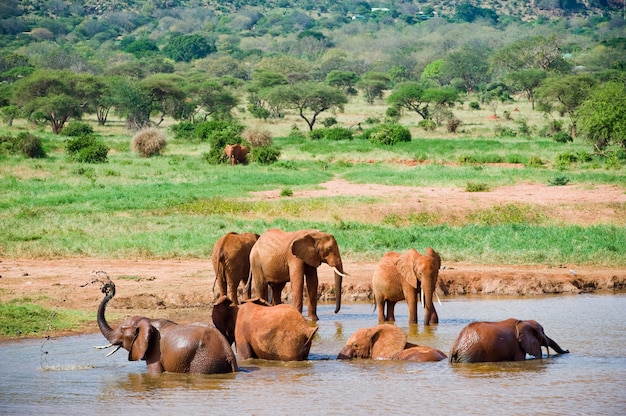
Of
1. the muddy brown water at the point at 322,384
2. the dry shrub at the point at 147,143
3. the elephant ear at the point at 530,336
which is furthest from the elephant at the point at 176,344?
the dry shrub at the point at 147,143

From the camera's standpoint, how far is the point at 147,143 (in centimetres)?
3794

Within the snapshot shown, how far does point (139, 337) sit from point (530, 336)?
419 centimetres

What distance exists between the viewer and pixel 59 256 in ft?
58.6

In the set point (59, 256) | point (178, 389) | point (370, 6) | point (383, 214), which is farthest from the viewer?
point (370, 6)

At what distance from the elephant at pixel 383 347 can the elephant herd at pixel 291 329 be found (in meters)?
0.01

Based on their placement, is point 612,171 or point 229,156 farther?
point 229,156

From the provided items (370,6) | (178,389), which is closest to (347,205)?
(178,389)

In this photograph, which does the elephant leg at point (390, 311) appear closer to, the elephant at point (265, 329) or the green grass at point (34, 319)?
the elephant at point (265, 329)

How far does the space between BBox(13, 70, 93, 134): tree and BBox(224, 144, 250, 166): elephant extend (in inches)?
684

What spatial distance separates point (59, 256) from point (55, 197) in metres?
7.20

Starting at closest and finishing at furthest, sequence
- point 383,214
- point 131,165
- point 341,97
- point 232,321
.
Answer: point 232,321 < point 383,214 < point 131,165 < point 341,97

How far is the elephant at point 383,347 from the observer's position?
432 inches

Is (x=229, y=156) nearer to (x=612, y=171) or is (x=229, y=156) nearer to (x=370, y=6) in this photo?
(x=612, y=171)

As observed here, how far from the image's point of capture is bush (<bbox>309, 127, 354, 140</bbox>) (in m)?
45.2
